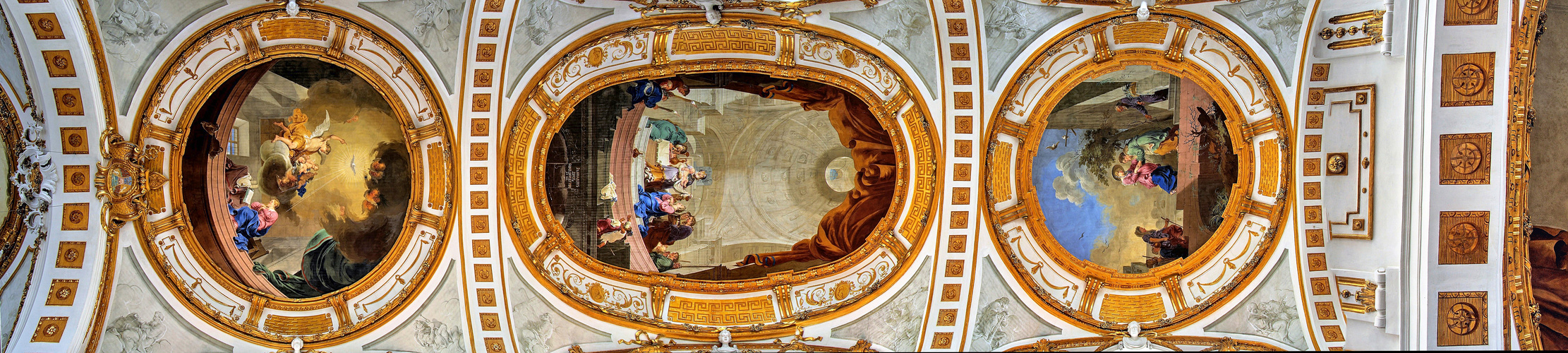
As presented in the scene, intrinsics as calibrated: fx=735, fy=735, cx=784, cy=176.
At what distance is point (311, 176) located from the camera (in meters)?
9.88

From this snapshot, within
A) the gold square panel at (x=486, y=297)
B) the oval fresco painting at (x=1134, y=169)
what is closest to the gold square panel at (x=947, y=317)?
the oval fresco painting at (x=1134, y=169)

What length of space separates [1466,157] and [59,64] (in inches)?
648

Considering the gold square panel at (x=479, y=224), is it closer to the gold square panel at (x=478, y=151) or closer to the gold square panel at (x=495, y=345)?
the gold square panel at (x=478, y=151)

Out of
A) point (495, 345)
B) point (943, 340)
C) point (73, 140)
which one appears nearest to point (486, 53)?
point (495, 345)

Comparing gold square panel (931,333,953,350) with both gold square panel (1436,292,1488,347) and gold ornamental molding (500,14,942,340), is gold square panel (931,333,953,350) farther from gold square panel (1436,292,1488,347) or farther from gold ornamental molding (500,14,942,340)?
gold square panel (1436,292,1488,347)

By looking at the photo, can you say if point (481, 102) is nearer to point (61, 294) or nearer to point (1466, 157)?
point (61, 294)

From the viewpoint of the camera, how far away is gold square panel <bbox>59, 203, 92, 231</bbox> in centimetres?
915

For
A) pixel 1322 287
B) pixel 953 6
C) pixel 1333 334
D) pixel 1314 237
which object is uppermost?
pixel 953 6

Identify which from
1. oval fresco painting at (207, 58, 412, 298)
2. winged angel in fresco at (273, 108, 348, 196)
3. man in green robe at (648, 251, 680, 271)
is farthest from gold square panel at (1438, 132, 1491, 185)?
winged angel in fresco at (273, 108, 348, 196)

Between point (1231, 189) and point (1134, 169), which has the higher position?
point (1134, 169)

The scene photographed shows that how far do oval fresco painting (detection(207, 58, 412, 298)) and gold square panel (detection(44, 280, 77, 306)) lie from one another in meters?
1.64

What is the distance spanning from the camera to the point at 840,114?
33.9 ft

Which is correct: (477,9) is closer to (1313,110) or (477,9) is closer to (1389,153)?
(1313,110)

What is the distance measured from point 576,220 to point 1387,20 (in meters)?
10.5
